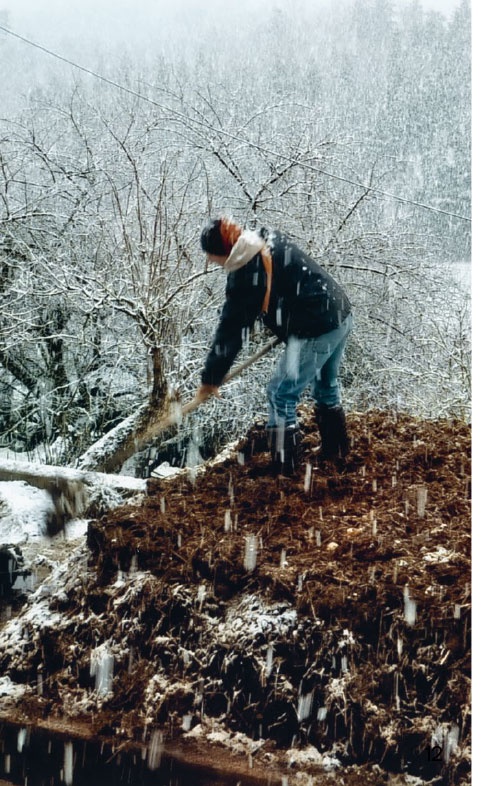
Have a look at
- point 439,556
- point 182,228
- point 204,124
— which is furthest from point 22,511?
point 204,124

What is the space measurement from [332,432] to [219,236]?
0.50 m

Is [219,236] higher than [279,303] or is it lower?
→ higher

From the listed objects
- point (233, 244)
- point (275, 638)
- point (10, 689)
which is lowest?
point (10, 689)

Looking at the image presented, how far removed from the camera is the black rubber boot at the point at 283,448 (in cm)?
135

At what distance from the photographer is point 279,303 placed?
125 cm

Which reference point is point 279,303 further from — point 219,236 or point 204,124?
point 204,124

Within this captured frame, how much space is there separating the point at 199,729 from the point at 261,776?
10 centimetres

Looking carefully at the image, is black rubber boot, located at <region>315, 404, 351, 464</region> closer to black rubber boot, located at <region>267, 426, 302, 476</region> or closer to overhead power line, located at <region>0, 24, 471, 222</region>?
black rubber boot, located at <region>267, 426, 302, 476</region>

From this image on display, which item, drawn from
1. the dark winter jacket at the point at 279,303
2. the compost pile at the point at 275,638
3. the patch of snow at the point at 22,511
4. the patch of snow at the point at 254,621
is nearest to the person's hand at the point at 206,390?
the dark winter jacket at the point at 279,303

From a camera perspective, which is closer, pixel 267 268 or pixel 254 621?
pixel 254 621

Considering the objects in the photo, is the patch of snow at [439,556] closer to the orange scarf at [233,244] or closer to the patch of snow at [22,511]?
the orange scarf at [233,244]

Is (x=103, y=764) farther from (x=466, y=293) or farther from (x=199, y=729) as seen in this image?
(x=466, y=293)

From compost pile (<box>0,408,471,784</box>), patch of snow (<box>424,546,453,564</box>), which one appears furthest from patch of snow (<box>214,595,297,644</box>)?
patch of snow (<box>424,546,453,564</box>)
